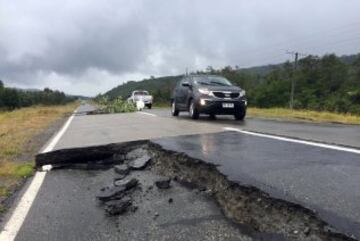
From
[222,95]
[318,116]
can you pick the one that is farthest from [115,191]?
[318,116]

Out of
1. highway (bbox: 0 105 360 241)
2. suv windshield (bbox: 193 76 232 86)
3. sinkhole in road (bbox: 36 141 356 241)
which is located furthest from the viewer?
suv windshield (bbox: 193 76 232 86)

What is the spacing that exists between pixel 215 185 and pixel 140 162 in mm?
2292

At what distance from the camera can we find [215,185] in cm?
626

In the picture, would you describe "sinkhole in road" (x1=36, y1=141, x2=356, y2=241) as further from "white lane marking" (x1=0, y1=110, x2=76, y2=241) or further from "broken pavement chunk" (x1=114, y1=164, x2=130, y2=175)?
"white lane marking" (x1=0, y1=110, x2=76, y2=241)

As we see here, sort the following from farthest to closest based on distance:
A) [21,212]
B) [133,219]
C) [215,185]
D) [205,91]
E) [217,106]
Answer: [205,91], [217,106], [215,185], [21,212], [133,219]

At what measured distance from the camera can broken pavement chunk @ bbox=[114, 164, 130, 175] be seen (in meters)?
7.85

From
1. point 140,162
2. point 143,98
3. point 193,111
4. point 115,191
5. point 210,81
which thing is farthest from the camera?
point 143,98

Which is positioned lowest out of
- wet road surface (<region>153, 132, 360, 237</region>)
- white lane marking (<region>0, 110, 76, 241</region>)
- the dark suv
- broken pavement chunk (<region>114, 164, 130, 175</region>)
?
white lane marking (<region>0, 110, 76, 241</region>)

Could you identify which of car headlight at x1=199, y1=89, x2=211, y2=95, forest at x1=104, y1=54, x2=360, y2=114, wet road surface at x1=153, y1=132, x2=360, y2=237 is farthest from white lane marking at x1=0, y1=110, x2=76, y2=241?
forest at x1=104, y1=54, x2=360, y2=114

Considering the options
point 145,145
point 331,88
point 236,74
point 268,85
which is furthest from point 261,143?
point 236,74

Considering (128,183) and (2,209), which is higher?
(128,183)

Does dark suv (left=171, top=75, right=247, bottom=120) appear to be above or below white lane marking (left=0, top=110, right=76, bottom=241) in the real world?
above

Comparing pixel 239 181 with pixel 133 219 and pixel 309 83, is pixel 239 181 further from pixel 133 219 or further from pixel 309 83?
pixel 309 83

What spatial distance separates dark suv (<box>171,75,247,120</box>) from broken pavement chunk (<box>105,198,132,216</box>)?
37.5 feet
